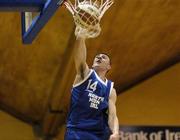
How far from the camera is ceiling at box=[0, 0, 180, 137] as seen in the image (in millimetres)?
7031

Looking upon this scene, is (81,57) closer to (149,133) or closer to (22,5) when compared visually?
(22,5)

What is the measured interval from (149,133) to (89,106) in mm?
5427

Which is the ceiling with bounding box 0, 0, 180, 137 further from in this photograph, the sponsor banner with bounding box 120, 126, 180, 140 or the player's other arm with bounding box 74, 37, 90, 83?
the player's other arm with bounding box 74, 37, 90, 83

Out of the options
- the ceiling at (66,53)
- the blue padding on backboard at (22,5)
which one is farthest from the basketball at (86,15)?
the ceiling at (66,53)

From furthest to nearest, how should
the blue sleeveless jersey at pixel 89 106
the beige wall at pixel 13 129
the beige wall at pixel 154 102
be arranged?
the beige wall at pixel 154 102
the beige wall at pixel 13 129
the blue sleeveless jersey at pixel 89 106

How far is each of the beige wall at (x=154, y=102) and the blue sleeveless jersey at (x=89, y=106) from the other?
5359 mm

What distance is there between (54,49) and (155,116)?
2840 millimetres

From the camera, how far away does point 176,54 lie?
909cm

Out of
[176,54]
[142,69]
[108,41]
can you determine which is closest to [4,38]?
[108,41]

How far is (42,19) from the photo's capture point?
3.91 m

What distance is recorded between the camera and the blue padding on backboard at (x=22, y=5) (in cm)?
390

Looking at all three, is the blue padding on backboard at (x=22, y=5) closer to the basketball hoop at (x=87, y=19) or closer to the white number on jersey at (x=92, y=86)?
the basketball hoop at (x=87, y=19)

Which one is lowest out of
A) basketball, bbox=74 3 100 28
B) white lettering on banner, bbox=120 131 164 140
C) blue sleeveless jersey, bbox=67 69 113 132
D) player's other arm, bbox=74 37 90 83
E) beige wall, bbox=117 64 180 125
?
blue sleeveless jersey, bbox=67 69 113 132

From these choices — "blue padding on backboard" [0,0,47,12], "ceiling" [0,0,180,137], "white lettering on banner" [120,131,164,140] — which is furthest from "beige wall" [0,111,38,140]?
"blue padding on backboard" [0,0,47,12]
